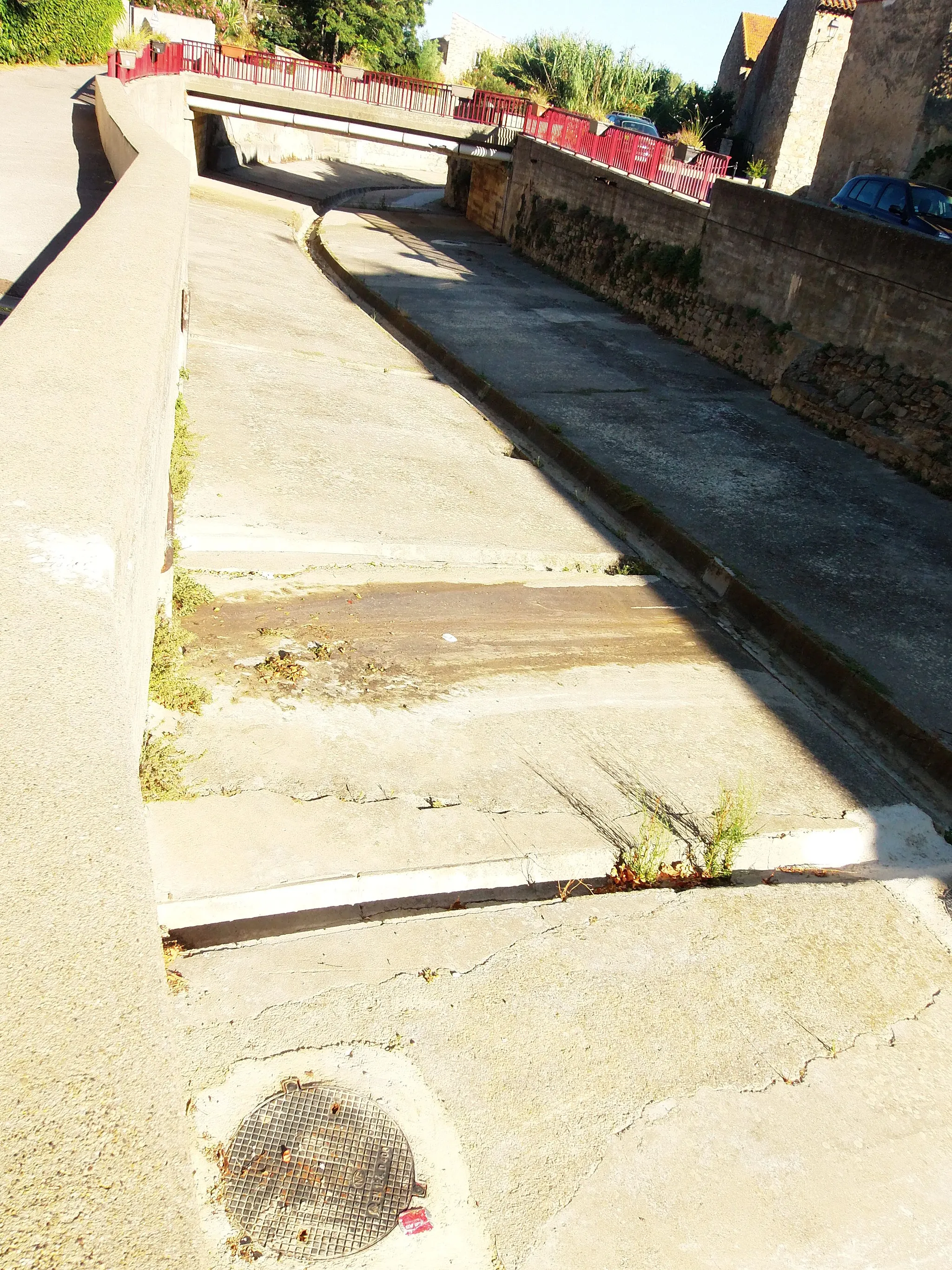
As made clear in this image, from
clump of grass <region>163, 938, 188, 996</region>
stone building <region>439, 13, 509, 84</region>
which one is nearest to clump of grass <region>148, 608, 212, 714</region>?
clump of grass <region>163, 938, 188, 996</region>

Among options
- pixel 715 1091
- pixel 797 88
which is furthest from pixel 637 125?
pixel 715 1091

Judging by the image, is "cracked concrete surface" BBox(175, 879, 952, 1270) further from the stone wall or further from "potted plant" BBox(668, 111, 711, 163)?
"potted plant" BBox(668, 111, 711, 163)

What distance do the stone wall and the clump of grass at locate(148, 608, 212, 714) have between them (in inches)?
339

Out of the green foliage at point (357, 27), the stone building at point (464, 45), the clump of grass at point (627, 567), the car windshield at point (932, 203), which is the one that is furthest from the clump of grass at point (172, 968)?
the stone building at point (464, 45)

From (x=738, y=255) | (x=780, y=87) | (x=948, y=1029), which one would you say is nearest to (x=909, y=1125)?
(x=948, y=1029)

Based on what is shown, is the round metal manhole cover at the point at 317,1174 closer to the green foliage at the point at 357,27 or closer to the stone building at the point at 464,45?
the green foliage at the point at 357,27

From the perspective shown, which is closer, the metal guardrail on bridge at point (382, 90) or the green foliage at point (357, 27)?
the metal guardrail on bridge at point (382, 90)

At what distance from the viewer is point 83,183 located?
1320 centimetres

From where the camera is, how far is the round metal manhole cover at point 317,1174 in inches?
116

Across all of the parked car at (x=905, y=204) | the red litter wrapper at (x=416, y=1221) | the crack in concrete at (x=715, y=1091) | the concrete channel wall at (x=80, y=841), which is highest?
the parked car at (x=905, y=204)

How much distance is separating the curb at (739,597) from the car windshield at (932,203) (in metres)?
8.71

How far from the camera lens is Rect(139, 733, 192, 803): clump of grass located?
181 inches

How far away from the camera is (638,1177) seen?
3.33 m

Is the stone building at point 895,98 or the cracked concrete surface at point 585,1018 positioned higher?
the stone building at point 895,98
